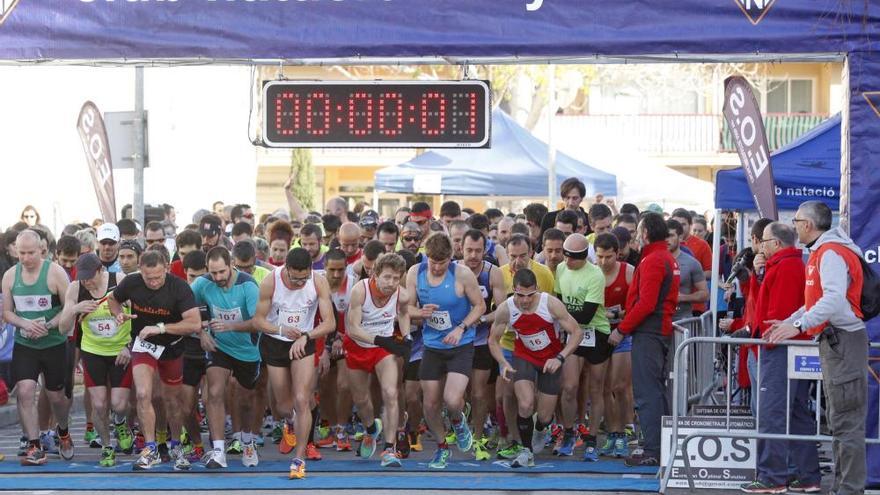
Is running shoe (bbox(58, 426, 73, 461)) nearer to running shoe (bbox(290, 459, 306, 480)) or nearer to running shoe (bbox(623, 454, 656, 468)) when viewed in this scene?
running shoe (bbox(290, 459, 306, 480))

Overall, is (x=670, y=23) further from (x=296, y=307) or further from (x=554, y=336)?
(x=296, y=307)

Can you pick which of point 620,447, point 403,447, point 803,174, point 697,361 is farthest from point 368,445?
point 803,174

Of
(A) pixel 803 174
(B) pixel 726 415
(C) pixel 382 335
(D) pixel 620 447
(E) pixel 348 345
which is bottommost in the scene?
(D) pixel 620 447

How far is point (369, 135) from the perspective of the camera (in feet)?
38.8

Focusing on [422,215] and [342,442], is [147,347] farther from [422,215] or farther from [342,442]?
[422,215]

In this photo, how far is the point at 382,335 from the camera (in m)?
12.3

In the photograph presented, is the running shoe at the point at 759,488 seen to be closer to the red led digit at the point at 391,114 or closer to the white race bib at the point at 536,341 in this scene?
the white race bib at the point at 536,341

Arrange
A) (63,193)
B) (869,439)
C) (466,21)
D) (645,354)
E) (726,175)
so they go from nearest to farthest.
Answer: (869,439)
(466,21)
(645,354)
(726,175)
(63,193)

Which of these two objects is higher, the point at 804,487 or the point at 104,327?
the point at 104,327

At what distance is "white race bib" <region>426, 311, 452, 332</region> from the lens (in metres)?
12.2

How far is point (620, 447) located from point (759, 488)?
2.22 metres

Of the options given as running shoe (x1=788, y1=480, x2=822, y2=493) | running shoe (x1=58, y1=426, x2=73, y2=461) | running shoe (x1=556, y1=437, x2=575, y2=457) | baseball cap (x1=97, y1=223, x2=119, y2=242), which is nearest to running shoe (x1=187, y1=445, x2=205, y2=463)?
running shoe (x1=58, y1=426, x2=73, y2=461)

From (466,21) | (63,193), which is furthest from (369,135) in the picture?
(63,193)

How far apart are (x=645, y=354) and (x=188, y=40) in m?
4.51
